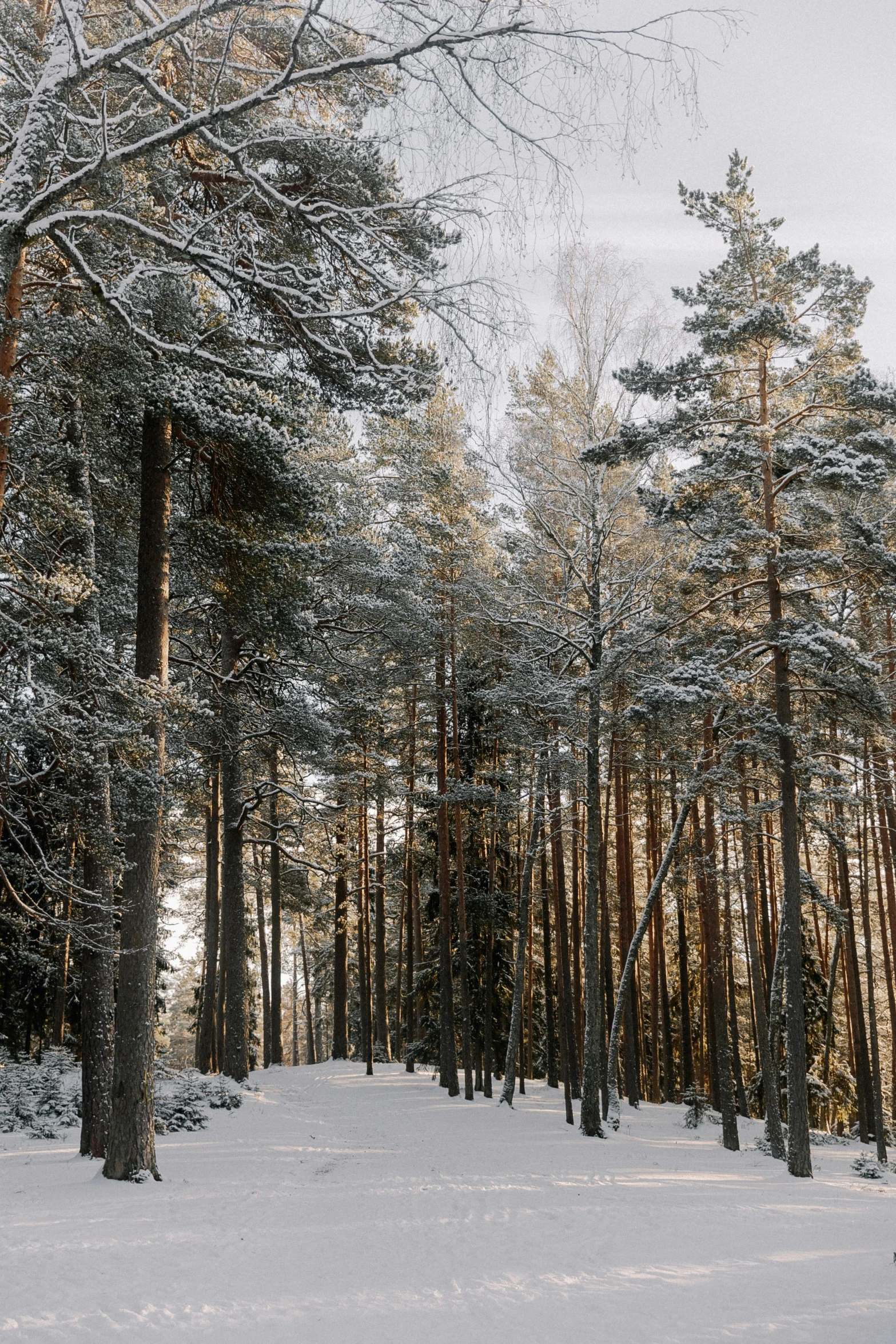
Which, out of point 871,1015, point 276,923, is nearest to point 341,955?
point 276,923

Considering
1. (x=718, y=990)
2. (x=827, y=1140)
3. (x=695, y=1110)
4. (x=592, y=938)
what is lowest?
(x=827, y=1140)

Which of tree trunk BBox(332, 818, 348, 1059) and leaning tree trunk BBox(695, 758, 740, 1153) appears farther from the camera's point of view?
tree trunk BBox(332, 818, 348, 1059)

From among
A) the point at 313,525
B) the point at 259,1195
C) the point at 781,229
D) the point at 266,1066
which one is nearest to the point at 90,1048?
the point at 259,1195

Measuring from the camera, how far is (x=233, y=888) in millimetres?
16688

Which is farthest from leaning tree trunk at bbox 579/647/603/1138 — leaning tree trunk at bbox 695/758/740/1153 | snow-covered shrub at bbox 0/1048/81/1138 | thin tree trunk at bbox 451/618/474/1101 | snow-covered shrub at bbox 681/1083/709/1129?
snow-covered shrub at bbox 0/1048/81/1138

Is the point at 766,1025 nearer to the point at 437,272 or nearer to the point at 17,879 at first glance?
the point at 17,879

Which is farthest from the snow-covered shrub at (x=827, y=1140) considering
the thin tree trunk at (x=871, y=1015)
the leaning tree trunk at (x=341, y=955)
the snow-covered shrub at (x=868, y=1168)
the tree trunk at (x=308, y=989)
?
the tree trunk at (x=308, y=989)

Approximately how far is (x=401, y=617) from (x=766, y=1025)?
10.6 metres

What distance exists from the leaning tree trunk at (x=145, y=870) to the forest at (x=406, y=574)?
5 cm

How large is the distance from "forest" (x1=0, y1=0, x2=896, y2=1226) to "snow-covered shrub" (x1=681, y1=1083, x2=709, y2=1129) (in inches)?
68.6

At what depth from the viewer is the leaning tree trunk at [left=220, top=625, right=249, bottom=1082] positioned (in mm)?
15992

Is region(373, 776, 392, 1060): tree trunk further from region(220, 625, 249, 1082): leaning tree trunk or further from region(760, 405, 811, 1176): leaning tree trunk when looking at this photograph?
region(760, 405, 811, 1176): leaning tree trunk

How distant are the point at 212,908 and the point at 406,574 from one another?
955cm

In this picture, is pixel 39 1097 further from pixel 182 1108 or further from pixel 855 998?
pixel 855 998
